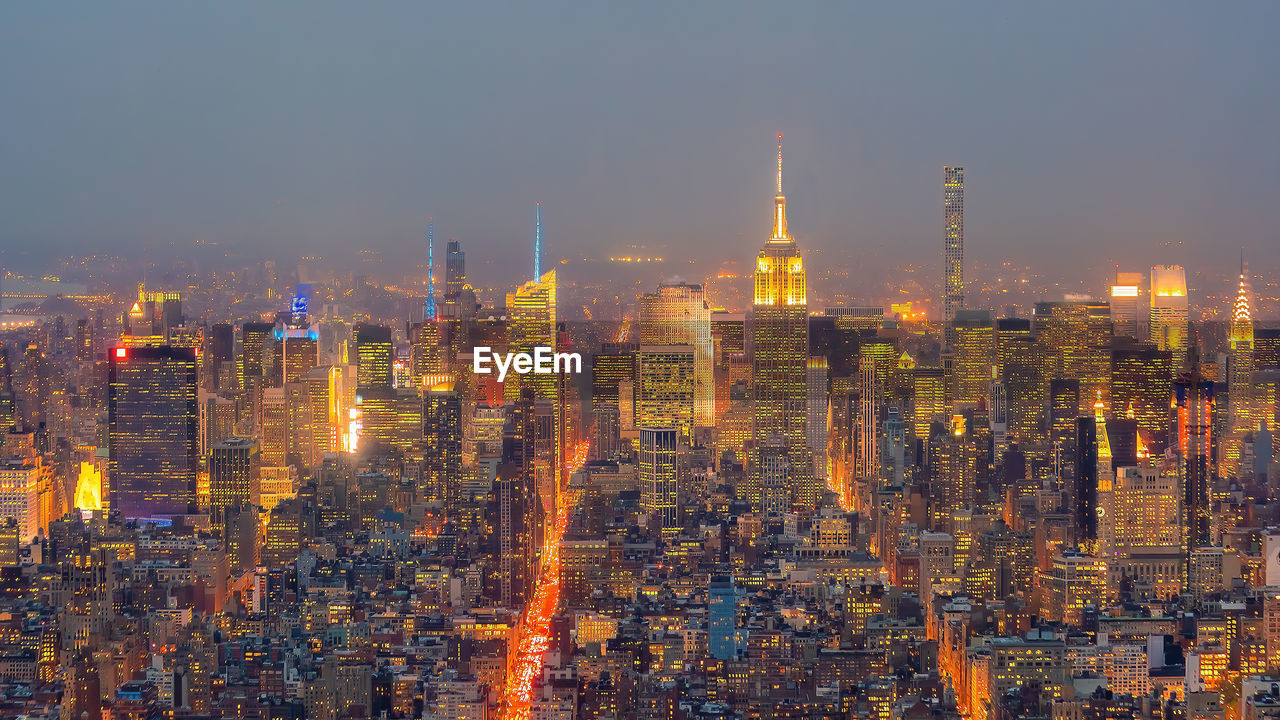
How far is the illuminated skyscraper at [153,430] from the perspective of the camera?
79.1 ft

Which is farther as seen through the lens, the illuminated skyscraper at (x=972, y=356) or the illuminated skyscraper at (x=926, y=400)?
the illuminated skyscraper at (x=926, y=400)

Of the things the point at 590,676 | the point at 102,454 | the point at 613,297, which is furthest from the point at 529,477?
the point at 590,676

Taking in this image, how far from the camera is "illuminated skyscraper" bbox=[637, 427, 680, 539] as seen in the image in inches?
947

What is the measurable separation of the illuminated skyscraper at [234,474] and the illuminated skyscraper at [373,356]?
176 centimetres

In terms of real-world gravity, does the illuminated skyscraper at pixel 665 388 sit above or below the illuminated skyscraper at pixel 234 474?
above

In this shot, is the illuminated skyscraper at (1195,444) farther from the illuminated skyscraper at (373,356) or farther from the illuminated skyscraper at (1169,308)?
the illuminated skyscraper at (373,356)

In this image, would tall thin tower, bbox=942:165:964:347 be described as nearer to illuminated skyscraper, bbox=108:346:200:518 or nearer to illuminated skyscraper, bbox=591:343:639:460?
illuminated skyscraper, bbox=591:343:639:460

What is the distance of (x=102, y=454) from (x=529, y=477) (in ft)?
17.6

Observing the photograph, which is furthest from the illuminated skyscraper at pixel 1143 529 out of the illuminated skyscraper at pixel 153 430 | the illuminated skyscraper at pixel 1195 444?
the illuminated skyscraper at pixel 153 430

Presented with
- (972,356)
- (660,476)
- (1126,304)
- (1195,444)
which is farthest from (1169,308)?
(660,476)

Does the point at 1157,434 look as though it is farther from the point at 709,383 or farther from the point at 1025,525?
the point at 709,383

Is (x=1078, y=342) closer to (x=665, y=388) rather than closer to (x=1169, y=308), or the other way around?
(x=1169, y=308)

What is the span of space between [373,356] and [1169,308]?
10.1 metres

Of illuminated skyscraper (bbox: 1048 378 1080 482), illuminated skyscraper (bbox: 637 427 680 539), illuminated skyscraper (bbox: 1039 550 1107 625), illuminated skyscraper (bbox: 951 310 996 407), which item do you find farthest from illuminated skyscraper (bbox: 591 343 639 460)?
illuminated skyscraper (bbox: 1039 550 1107 625)
